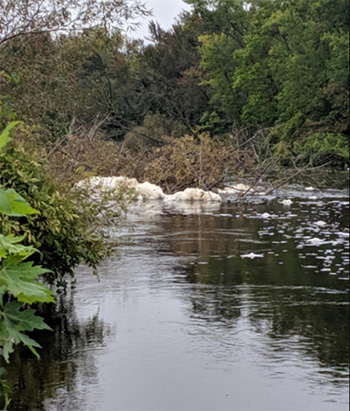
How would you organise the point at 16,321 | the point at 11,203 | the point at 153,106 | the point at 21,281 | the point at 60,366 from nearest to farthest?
the point at 11,203, the point at 21,281, the point at 16,321, the point at 60,366, the point at 153,106

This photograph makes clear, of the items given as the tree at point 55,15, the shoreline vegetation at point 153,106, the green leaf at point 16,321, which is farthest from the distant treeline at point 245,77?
the green leaf at point 16,321

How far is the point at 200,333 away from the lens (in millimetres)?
7922

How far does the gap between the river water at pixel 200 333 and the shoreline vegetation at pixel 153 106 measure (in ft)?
2.93

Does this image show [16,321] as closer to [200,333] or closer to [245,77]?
[200,333]

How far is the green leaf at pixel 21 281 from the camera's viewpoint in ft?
6.78

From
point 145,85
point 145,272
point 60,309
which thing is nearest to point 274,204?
point 145,272

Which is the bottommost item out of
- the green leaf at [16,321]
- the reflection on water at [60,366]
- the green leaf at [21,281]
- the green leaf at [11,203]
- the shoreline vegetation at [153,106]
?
the reflection on water at [60,366]

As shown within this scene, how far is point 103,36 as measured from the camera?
44.5ft

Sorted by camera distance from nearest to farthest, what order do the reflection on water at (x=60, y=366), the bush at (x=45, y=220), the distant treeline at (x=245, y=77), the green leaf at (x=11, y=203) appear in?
the green leaf at (x=11, y=203), the reflection on water at (x=60, y=366), the bush at (x=45, y=220), the distant treeline at (x=245, y=77)

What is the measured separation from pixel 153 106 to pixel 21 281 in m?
51.3

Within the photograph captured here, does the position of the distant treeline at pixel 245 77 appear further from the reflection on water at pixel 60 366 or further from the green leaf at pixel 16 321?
the green leaf at pixel 16 321

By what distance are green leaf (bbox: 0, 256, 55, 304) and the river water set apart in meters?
3.95

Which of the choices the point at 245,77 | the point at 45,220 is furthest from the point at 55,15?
the point at 245,77

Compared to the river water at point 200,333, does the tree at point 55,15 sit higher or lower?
higher
